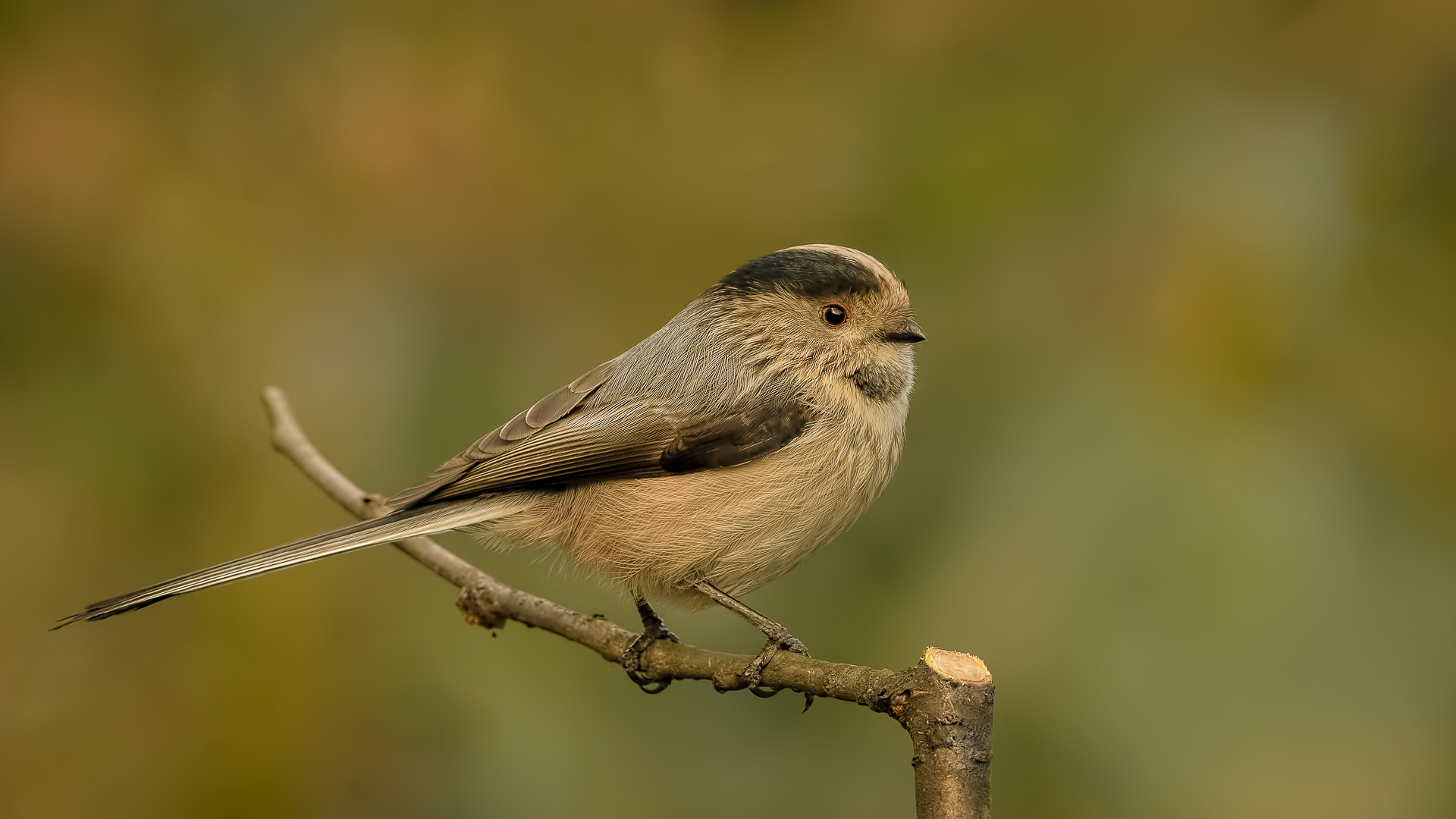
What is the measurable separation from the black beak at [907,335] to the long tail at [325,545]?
76 centimetres

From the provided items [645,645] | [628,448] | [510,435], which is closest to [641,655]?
[645,645]

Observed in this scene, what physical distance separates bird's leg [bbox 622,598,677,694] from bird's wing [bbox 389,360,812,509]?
280 mm

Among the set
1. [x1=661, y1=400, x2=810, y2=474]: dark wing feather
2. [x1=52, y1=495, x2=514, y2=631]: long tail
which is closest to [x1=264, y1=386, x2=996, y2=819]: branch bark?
[x1=52, y1=495, x2=514, y2=631]: long tail

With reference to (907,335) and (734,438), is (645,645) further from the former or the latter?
(907,335)

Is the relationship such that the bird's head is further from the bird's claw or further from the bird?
the bird's claw

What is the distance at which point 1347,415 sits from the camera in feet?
7.30

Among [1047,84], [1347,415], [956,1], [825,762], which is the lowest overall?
[825,762]

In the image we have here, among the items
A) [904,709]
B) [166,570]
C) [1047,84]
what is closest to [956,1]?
[1047,84]

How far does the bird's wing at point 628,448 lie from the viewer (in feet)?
6.49

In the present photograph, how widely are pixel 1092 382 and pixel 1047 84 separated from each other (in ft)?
2.45

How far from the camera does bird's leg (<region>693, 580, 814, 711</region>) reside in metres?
1.66

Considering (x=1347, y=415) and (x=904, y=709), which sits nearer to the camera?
(x=904, y=709)

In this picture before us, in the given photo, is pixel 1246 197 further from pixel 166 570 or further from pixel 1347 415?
pixel 166 570

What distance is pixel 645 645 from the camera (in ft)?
6.43
